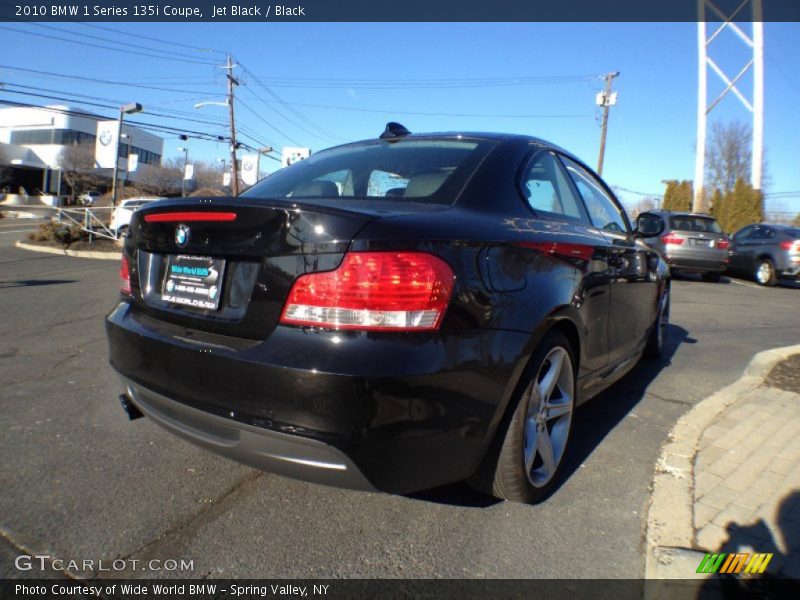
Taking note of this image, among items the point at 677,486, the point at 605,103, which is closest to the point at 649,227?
the point at 677,486

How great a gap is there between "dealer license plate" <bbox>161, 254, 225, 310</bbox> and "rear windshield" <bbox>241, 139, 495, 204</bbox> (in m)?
0.58

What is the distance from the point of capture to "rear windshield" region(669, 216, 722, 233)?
12.0 meters

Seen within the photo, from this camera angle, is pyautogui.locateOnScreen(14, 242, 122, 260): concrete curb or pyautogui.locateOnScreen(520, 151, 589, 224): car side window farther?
pyautogui.locateOnScreen(14, 242, 122, 260): concrete curb

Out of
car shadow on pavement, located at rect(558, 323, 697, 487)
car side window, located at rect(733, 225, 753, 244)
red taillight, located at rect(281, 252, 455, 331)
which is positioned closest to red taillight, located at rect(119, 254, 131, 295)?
red taillight, located at rect(281, 252, 455, 331)

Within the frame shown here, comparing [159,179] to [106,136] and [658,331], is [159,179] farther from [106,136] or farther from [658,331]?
[658,331]

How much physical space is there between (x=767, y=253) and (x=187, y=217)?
14.7 m

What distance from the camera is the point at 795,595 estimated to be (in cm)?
177

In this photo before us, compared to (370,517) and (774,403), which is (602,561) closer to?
(370,517)

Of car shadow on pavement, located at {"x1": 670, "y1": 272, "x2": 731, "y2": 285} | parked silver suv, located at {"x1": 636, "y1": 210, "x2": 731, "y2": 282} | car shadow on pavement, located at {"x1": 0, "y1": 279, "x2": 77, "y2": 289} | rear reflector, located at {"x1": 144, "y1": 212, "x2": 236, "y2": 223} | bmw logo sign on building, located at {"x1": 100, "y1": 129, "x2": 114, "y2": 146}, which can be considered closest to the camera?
rear reflector, located at {"x1": 144, "y1": 212, "x2": 236, "y2": 223}

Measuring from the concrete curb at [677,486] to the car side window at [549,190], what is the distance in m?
1.37

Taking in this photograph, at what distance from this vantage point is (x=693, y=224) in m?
12.1

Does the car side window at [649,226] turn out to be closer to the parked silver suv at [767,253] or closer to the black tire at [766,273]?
the parked silver suv at [767,253]

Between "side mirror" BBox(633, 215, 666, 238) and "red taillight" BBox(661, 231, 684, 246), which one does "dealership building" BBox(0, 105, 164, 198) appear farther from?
Result: "side mirror" BBox(633, 215, 666, 238)

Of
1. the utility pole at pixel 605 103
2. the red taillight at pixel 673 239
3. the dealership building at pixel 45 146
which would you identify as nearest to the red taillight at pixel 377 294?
the red taillight at pixel 673 239
